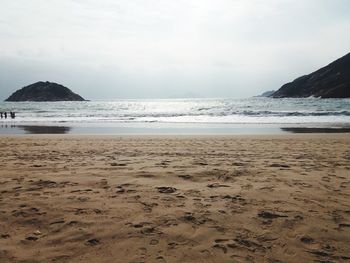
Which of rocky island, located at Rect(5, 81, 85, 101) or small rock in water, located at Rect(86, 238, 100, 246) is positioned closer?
small rock in water, located at Rect(86, 238, 100, 246)

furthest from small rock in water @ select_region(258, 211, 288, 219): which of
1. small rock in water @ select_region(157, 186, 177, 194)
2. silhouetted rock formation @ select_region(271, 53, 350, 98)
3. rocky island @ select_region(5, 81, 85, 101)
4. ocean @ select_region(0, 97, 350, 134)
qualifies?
rocky island @ select_region(5, 81, 85, 101)

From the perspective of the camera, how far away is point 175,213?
4535 mm

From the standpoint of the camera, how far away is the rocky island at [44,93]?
596 ft

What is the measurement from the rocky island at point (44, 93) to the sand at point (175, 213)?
18636 centimetres

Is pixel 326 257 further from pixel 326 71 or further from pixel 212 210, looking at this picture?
pixel 326 71

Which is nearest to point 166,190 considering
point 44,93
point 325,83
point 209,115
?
point 209,115

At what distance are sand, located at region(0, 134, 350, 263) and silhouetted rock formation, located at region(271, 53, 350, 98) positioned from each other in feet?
369

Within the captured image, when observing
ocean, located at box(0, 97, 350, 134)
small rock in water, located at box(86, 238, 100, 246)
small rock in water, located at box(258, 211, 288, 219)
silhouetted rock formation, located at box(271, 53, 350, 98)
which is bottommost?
small rock in water, located at box(258, 211, 288, 219)

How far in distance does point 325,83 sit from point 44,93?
489 feet

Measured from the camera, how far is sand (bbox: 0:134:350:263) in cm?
345

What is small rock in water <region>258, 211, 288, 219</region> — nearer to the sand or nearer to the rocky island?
the sand

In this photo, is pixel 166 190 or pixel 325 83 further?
pixel 325 83

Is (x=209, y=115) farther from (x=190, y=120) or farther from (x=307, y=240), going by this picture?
(x=307, y=240)

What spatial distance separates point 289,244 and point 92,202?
3.02 meters
